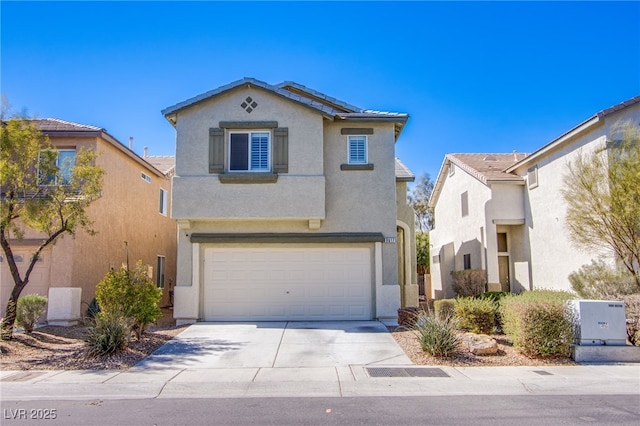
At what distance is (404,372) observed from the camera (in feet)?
30.8

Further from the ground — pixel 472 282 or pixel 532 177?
pixel 532 177

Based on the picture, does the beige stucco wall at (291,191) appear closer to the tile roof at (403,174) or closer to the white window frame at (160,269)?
the tile roof at (403,174)

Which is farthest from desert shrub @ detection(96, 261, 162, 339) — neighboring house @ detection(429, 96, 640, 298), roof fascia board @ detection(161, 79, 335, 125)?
neighboring house @ detection(429, 96, 640, 298)

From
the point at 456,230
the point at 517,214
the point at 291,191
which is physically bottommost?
the point at 456,230

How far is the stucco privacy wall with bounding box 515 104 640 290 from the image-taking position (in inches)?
609

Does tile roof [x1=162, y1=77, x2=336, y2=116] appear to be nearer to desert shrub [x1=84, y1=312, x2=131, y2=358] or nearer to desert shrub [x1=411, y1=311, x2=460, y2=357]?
desert shrub [x1=84, y1=312, x2=131, y2=358]

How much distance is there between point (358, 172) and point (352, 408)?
9.65m

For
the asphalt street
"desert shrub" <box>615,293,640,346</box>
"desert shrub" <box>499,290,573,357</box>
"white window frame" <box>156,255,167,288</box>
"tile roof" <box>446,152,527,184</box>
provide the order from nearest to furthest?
the asphalt street, "desert shrub" <box>499,290,573,357</box>, "desert shrub" <box>615,293,640,346</box>, "tile roof" <box>446,152,527,184</box>, "white window frame" <box>156,255,167,288</box>

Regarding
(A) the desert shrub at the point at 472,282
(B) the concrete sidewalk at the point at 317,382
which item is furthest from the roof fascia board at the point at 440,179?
(B) the concrete sidewalk at the point at 317,382

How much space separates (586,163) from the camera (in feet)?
45.4

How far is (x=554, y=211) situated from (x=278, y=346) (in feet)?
38.4

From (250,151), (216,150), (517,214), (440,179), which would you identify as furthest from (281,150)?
(440,179)

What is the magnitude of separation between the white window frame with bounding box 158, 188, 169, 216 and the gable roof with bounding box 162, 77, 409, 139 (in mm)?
7907

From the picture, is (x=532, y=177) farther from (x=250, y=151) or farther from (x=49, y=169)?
(x=49, y=169)
